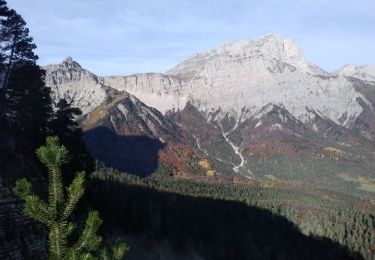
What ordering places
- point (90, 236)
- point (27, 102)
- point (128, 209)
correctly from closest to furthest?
point (90, 236)
point (27, 102)
point (128, 209)

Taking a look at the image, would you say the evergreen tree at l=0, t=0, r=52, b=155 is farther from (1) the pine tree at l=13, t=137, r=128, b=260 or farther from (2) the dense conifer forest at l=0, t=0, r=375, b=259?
(1) the pine tree at l=13, t=137, r=128, b=260

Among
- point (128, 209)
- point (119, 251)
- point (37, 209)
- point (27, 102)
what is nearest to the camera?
point (37, 209)

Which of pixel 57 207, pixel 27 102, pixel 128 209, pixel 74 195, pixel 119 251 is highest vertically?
pixel 27 102

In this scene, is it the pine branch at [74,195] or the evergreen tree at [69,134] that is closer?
the pine branch at [74,195]

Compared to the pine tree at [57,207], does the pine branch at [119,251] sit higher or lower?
lower

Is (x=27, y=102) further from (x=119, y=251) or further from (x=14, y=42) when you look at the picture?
(x=119, y=251)

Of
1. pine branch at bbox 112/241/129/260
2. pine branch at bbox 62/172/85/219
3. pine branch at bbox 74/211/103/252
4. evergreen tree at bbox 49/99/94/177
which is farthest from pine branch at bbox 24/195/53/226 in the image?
evergreen tree at bbox 49/99/94/177

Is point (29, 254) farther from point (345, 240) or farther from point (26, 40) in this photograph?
point (345, 240)

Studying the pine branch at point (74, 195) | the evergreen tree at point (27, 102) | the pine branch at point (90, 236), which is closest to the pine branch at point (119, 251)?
the pine branch at point (90, 236)

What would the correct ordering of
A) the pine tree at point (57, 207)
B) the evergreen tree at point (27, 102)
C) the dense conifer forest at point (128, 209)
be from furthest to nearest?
1. the evergreen tree at point (27, 102)
2. the dense conifer forest at point (128, 209)
3. the pine tree at point (57, 207)

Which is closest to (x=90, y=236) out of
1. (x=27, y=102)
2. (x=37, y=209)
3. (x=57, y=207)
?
(x=57, y=207)

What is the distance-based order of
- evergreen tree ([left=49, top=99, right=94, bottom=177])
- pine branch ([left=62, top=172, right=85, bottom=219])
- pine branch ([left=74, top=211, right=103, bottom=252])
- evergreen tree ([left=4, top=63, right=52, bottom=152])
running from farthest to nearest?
1. evergreen tree ([left=49, top=99, right=94, bottom=177])
2. evergreen tree ([left=4, top=63, right=52, bottom=152])
3. pine branch ([left=74, top=211, right=103, bottom=252])
4. pine branch ([left=62, top=172, right=85, bottom=219])

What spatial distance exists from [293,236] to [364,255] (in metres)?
23.4

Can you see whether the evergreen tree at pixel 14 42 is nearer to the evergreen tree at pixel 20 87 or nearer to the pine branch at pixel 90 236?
the evergreen tree at pixel 20 87
